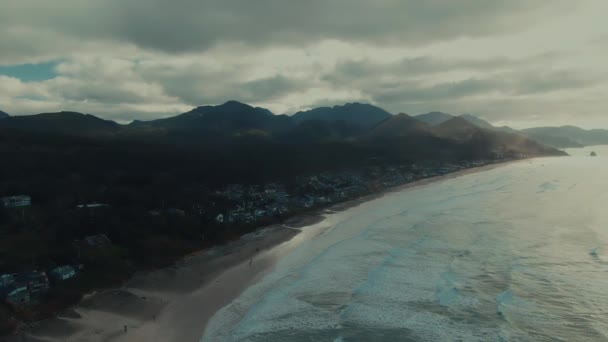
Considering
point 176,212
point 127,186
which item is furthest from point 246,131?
point 176,212


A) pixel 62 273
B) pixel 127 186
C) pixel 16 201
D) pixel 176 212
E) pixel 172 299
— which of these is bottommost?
pixel 172 299

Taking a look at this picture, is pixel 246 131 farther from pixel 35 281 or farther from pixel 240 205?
pixel 35 281

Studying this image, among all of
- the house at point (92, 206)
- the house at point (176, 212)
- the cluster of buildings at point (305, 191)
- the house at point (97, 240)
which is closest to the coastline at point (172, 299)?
the house at point (97, 240)

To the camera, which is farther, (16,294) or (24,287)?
(24,287)

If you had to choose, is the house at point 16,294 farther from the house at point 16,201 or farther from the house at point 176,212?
the house at point 16,201

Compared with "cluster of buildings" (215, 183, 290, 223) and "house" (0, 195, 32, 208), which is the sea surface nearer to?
"cluster of buildings" (215, 183, 290, 223)

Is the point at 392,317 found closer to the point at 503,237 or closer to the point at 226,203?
the point at 503,237

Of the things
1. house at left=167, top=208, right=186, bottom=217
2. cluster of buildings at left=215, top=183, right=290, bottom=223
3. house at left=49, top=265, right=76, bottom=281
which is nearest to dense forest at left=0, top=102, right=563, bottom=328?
house at left=167, top=208, right=186, bottom=217
